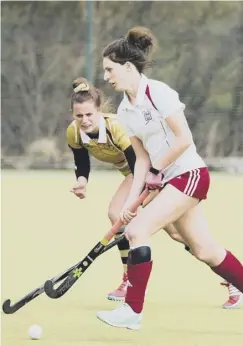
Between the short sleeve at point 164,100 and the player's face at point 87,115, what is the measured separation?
0.73 metres

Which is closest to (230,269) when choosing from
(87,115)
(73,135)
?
(87,115)

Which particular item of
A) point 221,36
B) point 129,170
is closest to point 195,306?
point 129,170

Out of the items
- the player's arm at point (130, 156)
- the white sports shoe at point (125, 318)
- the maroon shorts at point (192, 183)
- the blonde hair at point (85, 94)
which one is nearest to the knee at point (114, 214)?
the player's arm at point (130, 156)

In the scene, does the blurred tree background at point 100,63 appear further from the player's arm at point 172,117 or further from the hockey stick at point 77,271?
the player's arm at point 172,117

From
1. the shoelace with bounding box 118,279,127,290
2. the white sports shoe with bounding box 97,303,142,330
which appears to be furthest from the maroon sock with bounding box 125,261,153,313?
the shoelace with bounding box 118,279,127,290

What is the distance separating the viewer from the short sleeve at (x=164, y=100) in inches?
171

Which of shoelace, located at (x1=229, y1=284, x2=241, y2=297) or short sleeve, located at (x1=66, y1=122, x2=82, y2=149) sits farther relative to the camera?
short sleeve, located at (x1=66, y1=122, x2=82, y2=149)

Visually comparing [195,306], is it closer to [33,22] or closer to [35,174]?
[35,174]

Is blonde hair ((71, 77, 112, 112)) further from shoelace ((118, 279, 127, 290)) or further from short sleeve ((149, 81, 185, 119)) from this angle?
shoelace ((118, 279, 127, 290))

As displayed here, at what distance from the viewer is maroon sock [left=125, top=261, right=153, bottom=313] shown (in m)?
4.31

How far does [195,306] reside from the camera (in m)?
5.16

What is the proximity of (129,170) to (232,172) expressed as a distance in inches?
381

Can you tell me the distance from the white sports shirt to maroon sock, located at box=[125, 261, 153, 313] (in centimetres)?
38

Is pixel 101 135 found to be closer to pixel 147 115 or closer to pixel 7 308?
pixel 147 115
